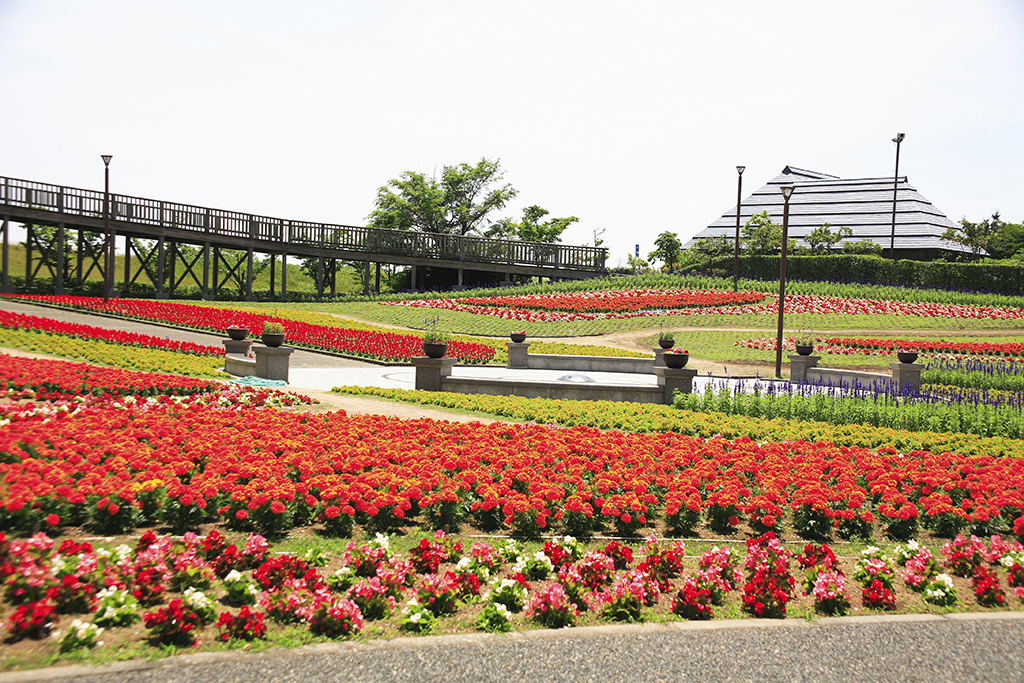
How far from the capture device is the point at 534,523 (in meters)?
5.91

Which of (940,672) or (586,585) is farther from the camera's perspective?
(586,585)

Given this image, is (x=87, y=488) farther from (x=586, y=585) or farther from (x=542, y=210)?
(x=542, y=210)

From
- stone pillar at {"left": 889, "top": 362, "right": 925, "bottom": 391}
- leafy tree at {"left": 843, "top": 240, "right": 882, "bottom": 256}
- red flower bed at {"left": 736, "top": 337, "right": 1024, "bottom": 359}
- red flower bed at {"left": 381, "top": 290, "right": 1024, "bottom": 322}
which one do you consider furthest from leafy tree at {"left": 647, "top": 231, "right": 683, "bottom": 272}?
stone pillar at {"left": 889, "top": 362, "right": 925, "bottom": 391}

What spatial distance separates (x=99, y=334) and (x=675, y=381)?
48.5 feet

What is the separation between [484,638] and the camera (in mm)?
4137

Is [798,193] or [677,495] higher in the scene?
[798,193]

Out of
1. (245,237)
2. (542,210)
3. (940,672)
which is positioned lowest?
(940,672)

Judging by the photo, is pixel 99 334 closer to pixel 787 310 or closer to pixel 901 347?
pixel 901 347

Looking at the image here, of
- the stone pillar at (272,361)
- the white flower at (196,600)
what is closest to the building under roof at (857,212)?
→ the stone pillar at (272,361)

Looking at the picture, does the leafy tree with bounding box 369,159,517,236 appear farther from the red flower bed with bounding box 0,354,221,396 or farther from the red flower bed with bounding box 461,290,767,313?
the red flower bed with bounding box 0,354,221,396

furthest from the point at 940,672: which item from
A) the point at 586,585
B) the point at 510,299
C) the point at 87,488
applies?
the point at 510,299

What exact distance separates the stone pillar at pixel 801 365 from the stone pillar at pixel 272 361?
12.8 meters

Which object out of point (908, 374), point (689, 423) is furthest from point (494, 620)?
point (908, 374)

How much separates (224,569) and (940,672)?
4.29m
